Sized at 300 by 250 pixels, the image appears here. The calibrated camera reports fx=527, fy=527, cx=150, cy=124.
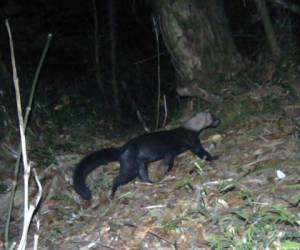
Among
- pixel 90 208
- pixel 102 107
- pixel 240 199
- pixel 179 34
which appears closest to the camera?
pixel 240 199

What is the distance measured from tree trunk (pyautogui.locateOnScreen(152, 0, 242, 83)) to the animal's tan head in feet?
2.34

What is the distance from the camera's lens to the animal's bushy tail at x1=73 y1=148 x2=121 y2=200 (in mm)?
5484

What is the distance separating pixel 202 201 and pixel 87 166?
5.16 ft

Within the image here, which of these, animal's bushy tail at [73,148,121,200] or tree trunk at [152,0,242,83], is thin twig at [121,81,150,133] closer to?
tree trunk at [152,0,242,83]

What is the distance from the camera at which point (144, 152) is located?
19.5 feet

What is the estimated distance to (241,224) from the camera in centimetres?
418

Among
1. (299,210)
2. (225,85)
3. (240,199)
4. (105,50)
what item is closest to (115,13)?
(105,50)

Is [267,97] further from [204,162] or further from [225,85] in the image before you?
[204,162]

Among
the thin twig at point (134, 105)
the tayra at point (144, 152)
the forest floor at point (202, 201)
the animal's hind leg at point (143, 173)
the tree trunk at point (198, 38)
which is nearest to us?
the forest floor at point (202, 201)

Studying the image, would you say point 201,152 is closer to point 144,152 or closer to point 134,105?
point 144,152

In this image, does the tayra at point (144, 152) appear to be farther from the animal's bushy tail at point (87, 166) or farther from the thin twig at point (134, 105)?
the thin twig at point (134, 105)

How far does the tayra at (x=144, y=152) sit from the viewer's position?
5.70m

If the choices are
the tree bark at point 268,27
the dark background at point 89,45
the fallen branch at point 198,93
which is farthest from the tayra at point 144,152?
the dark background at point 89,45

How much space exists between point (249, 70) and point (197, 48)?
76 centimetres
